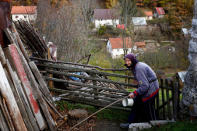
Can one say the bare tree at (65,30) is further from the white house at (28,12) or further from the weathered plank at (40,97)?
the weathered plank at (40,97)

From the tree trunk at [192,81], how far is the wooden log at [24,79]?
3.00 meters

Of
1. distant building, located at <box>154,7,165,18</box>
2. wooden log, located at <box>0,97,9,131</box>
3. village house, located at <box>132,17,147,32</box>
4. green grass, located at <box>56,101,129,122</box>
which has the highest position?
distant building, located at <box>154,7,165,18</box>

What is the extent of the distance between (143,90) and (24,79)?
8.12ft

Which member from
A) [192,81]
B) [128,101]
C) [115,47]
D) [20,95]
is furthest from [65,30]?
[192,81]

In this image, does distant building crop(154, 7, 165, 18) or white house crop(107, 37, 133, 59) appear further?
Answer: distant building crop(154, 7, 165, 18)

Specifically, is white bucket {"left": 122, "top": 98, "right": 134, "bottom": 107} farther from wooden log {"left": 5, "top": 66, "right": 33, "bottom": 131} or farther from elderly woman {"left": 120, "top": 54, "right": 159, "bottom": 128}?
wooden log {"left": 5, "top": 66, "right": 33, "bottom": 131}

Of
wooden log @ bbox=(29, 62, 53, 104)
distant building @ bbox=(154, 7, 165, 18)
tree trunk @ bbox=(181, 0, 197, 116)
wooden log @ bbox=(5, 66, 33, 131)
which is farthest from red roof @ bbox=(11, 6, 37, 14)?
distant building @ bbox=(154, 7, 165, 18)

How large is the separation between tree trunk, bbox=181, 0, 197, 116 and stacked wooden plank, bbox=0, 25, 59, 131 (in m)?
2.83

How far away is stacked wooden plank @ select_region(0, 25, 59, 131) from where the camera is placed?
349 centimetres

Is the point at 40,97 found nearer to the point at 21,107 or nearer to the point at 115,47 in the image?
the point at 21,107

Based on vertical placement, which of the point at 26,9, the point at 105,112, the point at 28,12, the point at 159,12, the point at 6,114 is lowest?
the point at 105,112

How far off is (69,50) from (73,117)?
11129 millimetres

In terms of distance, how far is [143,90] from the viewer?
4.32m

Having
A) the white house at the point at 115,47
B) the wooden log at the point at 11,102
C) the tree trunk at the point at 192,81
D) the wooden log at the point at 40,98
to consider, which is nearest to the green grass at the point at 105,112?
the wooden log at the point at 40,98
